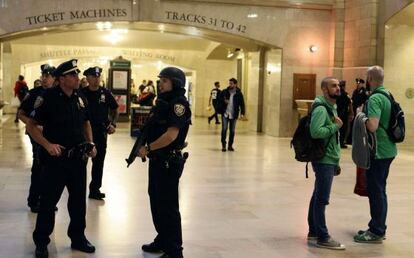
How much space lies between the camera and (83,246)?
16.4 ft

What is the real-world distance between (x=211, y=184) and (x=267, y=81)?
9795mm

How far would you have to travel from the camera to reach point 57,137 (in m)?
4.84

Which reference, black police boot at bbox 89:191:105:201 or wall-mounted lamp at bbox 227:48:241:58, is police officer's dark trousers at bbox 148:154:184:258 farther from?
wall-mounted lamp at bbox 227:48:241:58

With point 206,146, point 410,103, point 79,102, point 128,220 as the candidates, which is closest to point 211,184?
point 128,220

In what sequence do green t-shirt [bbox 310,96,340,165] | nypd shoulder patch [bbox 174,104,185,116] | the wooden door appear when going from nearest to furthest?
1. nypd shoulder patch [bbox 174,104,185,116]
2. green t-shirt [bbox 310,96,340,165]
3. the wooden door

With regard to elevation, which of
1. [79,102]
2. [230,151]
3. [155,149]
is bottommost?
[230,151]

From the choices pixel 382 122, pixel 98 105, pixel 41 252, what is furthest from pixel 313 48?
pixel 41 252

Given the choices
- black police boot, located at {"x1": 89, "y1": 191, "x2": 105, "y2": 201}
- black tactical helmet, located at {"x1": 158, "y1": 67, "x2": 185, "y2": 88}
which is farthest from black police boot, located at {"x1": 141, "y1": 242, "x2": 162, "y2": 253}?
black police boot, located at {"x1": 89, "y1": 191, "x2": 105, "y2": 201}

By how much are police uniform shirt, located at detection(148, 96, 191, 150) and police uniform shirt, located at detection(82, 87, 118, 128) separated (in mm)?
2495

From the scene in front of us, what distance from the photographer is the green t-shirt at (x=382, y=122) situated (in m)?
5.41

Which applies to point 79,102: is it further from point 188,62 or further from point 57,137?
point 188,62

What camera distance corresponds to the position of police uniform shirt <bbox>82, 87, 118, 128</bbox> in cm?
698

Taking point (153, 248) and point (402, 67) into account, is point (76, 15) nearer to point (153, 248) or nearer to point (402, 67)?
point (402, 67)

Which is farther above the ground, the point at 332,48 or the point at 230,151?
the point at 332,48
